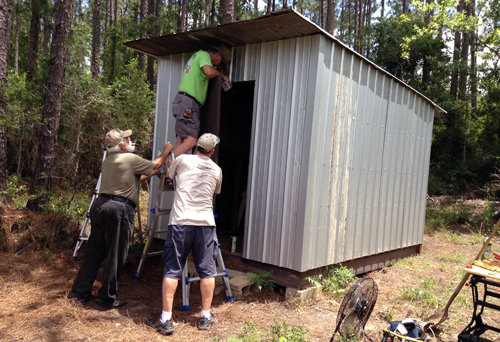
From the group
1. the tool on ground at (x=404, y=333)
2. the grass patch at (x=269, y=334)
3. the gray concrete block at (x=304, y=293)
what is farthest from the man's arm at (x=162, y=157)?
the tool on ground at (x=404, y=333)

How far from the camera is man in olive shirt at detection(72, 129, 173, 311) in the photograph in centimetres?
430

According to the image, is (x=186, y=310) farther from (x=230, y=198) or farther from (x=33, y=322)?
(x=230, y=198)

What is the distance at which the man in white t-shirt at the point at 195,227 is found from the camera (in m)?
3.96

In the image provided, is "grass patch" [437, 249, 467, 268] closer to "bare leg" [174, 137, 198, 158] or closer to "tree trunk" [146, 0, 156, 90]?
"bare leg" [174, 137, 198, 158]

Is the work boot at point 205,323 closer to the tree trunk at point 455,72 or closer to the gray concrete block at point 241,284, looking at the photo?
the gray concrete block at point 241,284

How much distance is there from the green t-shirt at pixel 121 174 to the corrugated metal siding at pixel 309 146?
5.37 feet

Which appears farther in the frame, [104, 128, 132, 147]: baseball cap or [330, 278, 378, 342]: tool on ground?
[104, 128, 132, 147]: baseball cap

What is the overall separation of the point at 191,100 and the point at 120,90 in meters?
7.84

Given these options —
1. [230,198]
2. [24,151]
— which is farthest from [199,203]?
[24,151]

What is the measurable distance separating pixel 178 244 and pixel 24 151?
→ 28.0ft

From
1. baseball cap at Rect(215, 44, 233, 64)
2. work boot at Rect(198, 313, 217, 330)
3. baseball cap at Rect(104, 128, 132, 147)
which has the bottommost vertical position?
work boot at Rect(198, 313, 217, 330)

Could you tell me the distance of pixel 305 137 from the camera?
4977mm

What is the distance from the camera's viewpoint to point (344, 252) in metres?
5.89

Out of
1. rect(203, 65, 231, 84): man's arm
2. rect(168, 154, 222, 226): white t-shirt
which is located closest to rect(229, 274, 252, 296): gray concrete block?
rect(168, 154, 222, 226): white t-shirt
